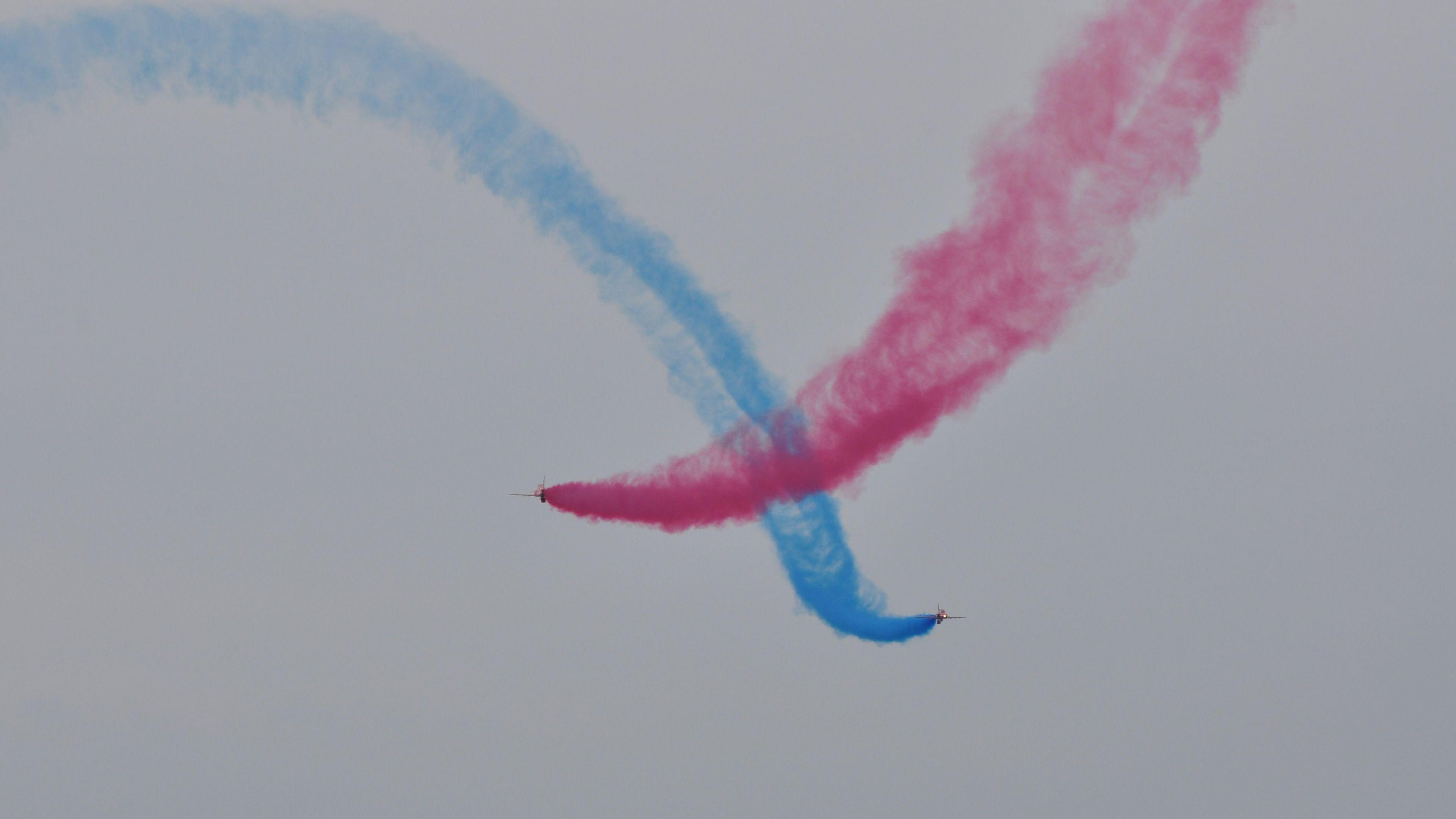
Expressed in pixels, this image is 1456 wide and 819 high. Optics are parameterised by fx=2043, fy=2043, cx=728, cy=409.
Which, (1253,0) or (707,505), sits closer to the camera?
(1253,0)

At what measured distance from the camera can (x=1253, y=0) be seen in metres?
52.5

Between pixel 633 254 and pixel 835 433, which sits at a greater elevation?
pixel 633 254

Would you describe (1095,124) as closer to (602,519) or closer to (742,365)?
(742,365)

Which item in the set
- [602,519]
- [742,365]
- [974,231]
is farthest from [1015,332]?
[602,519]

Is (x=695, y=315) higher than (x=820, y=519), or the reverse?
(x=695, y=315)

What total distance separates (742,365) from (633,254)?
413 centimetres

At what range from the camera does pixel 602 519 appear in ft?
186

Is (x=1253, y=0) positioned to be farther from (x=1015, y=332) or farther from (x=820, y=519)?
(x=820, y=519)

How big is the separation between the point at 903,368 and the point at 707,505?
666 centimetres

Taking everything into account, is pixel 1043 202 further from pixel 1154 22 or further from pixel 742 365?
pixel 742 365

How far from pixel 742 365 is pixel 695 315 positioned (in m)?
1.86

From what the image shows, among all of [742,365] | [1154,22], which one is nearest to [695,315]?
[742,365]

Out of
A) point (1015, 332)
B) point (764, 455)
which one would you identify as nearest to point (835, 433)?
point (764, 455)

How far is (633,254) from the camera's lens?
175 ft
